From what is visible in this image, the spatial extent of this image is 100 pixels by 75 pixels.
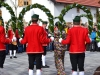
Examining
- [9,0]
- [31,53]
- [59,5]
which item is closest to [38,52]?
[31,53]

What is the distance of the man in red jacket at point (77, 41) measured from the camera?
7.86m

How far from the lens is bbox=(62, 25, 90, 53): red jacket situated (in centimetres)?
786

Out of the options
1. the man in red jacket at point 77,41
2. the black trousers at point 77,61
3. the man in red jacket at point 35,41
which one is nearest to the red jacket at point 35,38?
the man in red jacket at point 35,41

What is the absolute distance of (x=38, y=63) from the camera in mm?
7898

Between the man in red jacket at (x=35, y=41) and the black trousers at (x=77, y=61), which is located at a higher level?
the man in red jacket at (x=35, y=41)

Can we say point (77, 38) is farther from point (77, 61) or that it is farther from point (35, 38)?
point (35, 38)

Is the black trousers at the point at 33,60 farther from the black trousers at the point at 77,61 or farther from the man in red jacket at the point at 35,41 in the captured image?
the black trousers at the point at 77,61

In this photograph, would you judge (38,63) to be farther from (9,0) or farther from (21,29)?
(9,0)

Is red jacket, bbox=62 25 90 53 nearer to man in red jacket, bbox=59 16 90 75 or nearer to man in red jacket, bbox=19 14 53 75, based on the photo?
man in red jacket, bbox=59 16 90 75

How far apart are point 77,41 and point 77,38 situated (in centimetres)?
9

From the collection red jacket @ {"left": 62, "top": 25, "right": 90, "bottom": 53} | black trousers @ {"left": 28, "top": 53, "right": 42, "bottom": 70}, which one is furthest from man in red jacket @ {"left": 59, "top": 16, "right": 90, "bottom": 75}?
black trousers @ {"left": 28, "top": 53, "right": 42, "bottom": 70}

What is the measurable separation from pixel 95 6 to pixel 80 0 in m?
2.49

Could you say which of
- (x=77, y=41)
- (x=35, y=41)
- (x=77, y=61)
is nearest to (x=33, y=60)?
(x=35, y=41)

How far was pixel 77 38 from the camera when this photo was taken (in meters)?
7.87
